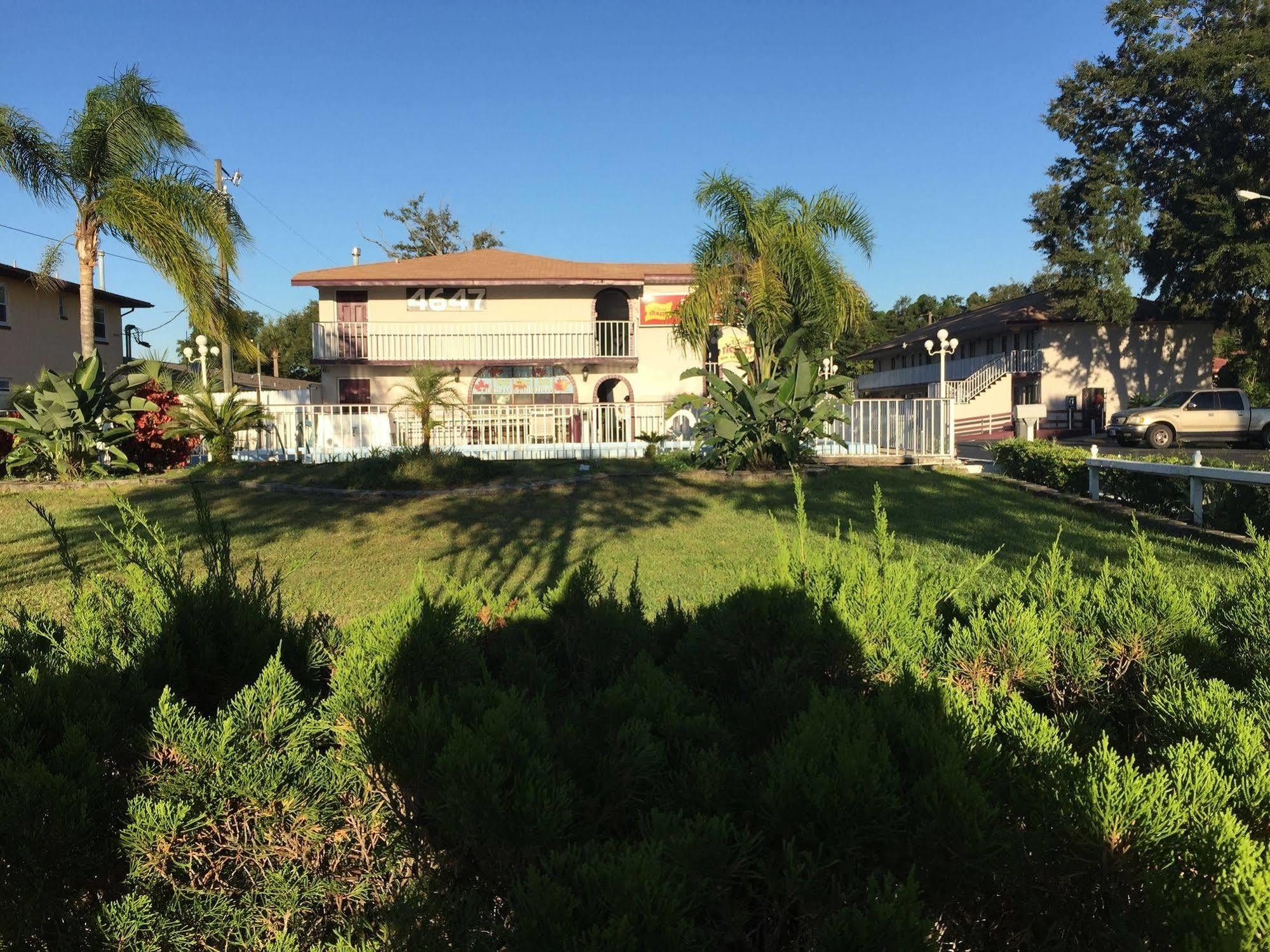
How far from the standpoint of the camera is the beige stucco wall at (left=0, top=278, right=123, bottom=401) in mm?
29703

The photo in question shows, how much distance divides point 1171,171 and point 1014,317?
29.1ft

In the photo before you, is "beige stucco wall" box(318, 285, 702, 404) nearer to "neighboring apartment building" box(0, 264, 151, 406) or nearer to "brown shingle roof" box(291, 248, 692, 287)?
"brown shingle roof" box(291, 248, 692, 287)

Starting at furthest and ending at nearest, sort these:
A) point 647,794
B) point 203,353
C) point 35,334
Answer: point 35,334 → point 203,353 → point 647,794

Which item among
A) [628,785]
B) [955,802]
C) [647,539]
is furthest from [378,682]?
[647,539]

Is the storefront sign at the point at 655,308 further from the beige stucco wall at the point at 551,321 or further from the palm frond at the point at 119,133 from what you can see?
the palm frond at the point at 119,133

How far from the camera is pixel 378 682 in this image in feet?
6.66

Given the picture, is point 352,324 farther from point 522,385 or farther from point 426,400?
point 426,400

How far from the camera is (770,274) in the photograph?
16.7m

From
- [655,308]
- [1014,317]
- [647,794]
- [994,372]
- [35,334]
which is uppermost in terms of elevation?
[1014,317]

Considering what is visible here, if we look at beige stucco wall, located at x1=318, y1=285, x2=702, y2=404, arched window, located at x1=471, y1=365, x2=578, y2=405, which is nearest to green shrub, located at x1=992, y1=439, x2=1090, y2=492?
beige stucco wall, located at x1=318, y1=285, x2=702, y2=404

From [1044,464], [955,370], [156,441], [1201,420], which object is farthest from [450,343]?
[955,370]

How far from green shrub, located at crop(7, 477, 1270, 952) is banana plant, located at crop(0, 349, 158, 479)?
42.4 feet

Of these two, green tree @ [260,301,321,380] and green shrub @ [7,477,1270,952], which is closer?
green shrub @ [7,477,1270,952]

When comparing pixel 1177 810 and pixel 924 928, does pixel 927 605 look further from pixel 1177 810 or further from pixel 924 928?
pixel 924 928
